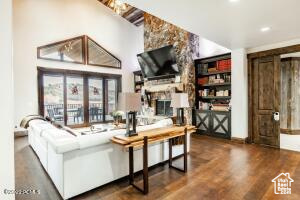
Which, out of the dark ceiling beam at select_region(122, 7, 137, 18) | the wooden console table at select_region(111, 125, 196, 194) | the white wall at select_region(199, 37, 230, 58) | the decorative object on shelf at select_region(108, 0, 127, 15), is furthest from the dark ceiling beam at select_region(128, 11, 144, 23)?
the wooden console table at select_region(111, 125, 196, 194)

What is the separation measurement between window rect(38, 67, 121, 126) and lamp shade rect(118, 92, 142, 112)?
5.17 meters

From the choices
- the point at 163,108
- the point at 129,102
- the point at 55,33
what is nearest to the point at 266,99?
the point at 163,108

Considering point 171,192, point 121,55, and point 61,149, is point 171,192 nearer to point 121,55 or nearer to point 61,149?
point 61,149

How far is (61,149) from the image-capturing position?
221 cm

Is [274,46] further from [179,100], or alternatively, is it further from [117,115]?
[117,115]

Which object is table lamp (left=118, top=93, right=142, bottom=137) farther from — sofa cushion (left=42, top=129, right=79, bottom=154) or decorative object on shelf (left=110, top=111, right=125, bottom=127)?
decorative object on shelf (left=110, top=111, right=125, bottom=127)

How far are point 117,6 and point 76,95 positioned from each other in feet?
14.6

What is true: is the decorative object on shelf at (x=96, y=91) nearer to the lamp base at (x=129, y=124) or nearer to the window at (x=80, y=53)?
the window at (x=80, y=53)

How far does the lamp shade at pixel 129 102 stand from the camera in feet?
8.45

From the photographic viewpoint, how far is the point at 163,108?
22.9ft

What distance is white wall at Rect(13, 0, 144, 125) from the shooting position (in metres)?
6.11

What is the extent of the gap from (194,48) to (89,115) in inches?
196

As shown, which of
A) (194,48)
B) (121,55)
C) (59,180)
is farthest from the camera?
(121,55)

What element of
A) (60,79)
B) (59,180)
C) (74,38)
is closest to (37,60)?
(60,79)
